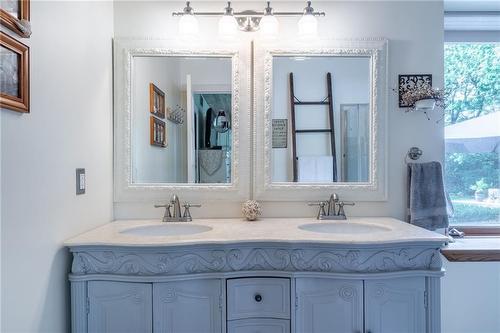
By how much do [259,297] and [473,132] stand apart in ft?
5.78

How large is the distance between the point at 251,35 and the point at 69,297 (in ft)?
5.26

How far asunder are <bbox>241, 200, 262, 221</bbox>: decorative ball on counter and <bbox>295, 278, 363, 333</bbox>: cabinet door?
46 centimetres

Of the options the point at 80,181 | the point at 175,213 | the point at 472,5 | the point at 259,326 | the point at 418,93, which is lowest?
the point at 259,326

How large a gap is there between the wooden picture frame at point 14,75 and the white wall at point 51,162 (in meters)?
0.04

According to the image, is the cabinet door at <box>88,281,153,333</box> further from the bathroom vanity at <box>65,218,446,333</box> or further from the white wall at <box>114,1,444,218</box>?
the white wall at <box>114,1,444,218</box>

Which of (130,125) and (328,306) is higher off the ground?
(130,125)

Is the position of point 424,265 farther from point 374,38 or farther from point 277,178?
point 374,38

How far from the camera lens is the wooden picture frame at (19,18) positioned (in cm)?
90

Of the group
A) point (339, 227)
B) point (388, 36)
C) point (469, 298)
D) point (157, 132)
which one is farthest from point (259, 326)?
point (388, 36)

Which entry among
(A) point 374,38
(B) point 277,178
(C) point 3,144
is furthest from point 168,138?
(A) point 374,38

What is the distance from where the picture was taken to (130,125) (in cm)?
171

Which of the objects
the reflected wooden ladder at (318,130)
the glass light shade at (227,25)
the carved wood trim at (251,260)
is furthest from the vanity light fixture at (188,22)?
the carved wood trim at (251,260)

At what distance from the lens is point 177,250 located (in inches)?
48.8

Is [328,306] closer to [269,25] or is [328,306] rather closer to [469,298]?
[469,298]
